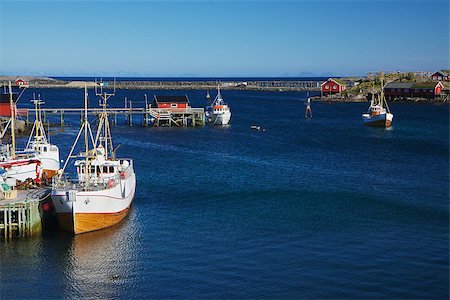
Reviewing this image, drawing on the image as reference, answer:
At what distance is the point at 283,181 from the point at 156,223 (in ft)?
43.9

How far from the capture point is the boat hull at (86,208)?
28891 millimetres

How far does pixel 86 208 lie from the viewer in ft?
96.1

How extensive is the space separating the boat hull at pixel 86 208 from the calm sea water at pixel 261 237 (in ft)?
2.06

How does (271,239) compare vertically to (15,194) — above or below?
below

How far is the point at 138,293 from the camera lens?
75.2ft

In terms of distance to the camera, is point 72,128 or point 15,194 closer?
point 15,194

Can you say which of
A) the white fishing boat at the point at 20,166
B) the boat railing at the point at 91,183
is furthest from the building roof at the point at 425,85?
the boat railing at the point at 91,183

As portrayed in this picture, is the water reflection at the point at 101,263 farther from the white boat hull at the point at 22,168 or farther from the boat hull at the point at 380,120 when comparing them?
the boat hull at the point at 380,120

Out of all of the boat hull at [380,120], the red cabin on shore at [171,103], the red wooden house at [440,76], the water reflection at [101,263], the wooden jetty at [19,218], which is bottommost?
the water reflection at [101,263]

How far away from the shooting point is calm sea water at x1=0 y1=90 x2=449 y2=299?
23.6m

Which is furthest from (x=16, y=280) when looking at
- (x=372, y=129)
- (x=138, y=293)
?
(x=372, y=129)

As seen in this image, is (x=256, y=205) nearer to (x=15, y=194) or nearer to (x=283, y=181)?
(x=283, y=181)

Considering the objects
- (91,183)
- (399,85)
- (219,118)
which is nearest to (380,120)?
(219,118)

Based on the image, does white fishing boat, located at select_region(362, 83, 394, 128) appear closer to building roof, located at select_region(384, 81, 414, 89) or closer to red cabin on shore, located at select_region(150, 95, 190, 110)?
red cabin on shore, located at select_region(150, 95, 190, 110)
